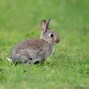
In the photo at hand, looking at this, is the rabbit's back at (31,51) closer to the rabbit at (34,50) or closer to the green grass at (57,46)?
the rabbit at (34,50)

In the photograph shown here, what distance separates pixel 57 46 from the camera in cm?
1745

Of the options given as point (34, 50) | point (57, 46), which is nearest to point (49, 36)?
point (34, 50)

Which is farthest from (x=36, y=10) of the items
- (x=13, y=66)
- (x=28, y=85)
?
(x=28, y=85)

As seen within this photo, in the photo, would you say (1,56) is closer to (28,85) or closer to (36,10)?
(28,85)

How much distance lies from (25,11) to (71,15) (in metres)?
2.32

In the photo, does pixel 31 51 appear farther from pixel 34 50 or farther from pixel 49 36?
pixel 49 36

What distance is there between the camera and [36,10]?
2595 centimetres

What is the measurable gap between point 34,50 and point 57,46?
4563 millimetres

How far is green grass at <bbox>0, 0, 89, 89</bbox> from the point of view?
10.9 metres

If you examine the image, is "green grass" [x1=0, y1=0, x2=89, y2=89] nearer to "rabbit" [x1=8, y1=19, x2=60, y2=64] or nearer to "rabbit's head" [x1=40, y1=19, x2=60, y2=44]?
"rabbit" [x1=8, y1=19, x2=60, y2=64]

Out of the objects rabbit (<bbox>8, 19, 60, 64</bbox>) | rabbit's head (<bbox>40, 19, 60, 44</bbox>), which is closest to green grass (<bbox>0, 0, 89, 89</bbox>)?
rabbit (<bbox>8, 19, 60, 64</bbox>)

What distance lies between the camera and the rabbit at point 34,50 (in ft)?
42.3

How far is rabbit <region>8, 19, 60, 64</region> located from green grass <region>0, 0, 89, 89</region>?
0.72 feet

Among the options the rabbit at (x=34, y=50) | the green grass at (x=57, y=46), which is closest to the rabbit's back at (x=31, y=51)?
the rabbit at (x=34, y=50)
